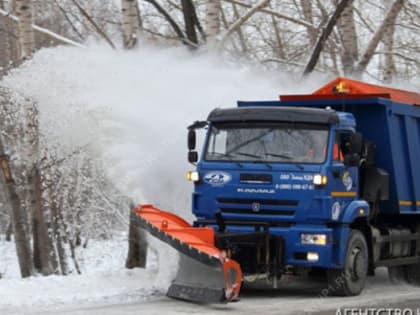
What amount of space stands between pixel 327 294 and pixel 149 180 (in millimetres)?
3803

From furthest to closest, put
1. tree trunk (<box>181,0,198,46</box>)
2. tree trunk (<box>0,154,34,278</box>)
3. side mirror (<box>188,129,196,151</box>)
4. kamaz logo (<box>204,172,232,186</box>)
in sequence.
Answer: tree trunk (<box>181,0,198,46</box>)
tree trunk (<box>0,154,34,278</box>)
side mirror (<box>188,129,196,151</box>)
kamaz logo (<box>204,172,232,186</box>)

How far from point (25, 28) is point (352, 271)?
320 inches

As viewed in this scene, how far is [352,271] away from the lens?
11.3 meters

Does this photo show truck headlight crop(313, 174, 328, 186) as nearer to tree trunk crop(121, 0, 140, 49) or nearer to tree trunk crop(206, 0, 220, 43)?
tree trunk crop(121, 0, 140, 49)

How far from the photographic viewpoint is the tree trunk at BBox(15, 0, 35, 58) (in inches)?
629

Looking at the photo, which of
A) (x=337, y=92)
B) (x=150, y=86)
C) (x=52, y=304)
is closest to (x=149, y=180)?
(x=150, y=86)

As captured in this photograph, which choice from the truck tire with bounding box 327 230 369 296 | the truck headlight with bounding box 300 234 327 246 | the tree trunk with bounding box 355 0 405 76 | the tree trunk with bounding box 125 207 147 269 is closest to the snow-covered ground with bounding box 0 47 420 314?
the truck tire with bounding box 327 230 369 296

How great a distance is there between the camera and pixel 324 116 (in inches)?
435

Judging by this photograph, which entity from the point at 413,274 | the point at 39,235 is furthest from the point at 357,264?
the point at 39,235

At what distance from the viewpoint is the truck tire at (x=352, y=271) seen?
11.2 m

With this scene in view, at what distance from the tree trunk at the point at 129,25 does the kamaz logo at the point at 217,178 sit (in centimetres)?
493

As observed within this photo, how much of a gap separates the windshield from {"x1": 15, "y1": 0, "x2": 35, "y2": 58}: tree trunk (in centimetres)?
605

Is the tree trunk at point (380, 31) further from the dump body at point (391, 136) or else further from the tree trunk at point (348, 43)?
the dump body at point (391, 136)

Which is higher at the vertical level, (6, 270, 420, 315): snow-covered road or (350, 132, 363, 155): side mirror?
(350, 132, 363, 155): side mirror
